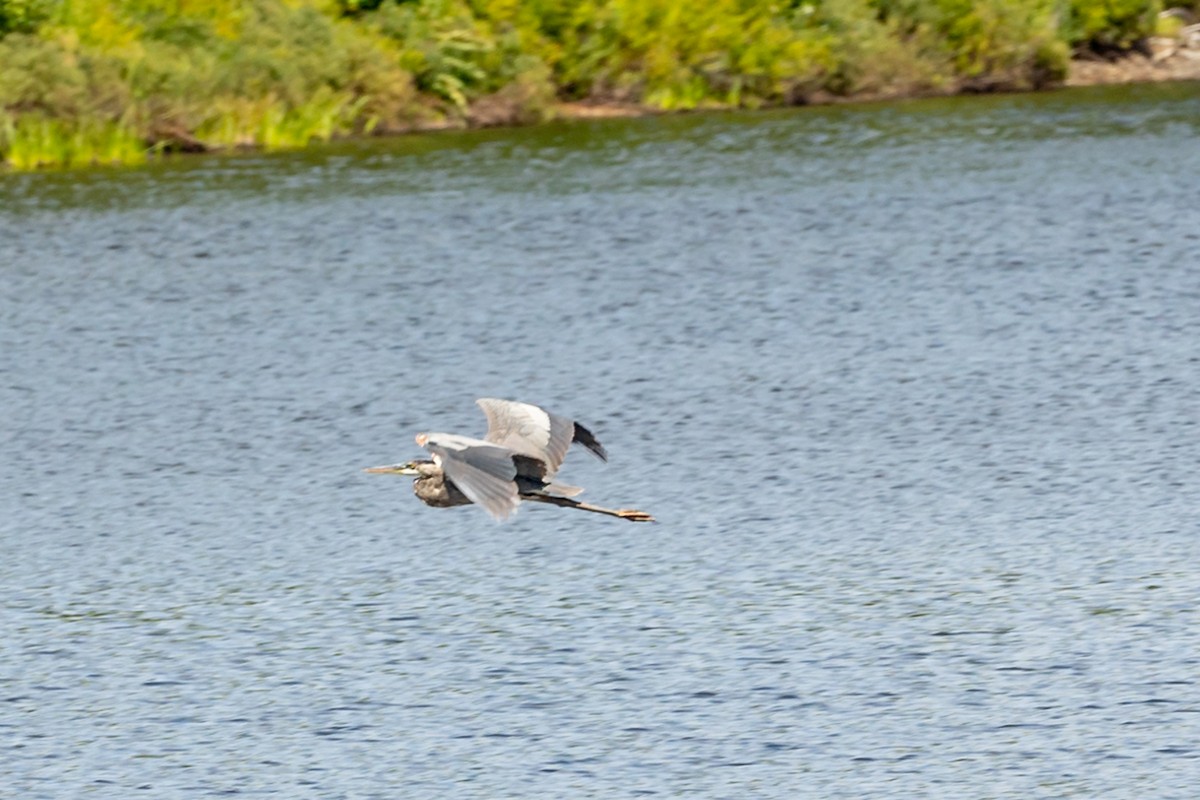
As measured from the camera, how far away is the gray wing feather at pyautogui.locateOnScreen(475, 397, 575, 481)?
1034 centimetres

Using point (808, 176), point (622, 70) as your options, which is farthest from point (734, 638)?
Result: point (622, 70)

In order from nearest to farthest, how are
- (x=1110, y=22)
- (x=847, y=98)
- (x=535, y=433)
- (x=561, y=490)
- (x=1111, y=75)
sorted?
(x=561, y=490), (x=535, y=433), (x=847, y=98), (x=1111, y=75), (x=1110, y=22)

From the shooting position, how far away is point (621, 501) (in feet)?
54.2

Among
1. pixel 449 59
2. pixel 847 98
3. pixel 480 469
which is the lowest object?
pixel 847 98

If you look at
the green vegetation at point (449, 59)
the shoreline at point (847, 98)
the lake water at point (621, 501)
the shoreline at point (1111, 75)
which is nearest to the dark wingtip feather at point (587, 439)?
the lake water at point (621, 501)

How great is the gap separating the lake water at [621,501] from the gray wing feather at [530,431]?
1.69m

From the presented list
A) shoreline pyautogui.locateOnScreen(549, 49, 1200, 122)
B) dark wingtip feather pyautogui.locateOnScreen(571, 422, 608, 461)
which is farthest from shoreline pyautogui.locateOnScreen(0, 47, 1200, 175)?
dark wingtip feather pyautogui.locateOnScreen(571, 422, 608, 461)

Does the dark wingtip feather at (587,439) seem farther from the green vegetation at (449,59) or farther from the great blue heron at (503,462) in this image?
the green vegetation at (449,59)

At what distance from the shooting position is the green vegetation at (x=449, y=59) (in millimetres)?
37719

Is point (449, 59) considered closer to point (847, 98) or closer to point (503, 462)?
point (847, 98)

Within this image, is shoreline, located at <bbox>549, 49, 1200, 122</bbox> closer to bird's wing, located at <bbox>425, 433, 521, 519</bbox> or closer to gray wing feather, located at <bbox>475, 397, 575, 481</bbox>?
gray wing feather, located at <bbox>475, 397, 575, 481</bbox>

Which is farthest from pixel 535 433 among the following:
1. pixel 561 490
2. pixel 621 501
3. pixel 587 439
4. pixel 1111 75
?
pixel 1111 75

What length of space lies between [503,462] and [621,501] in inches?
269

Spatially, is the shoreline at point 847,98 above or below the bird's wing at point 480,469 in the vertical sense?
below
